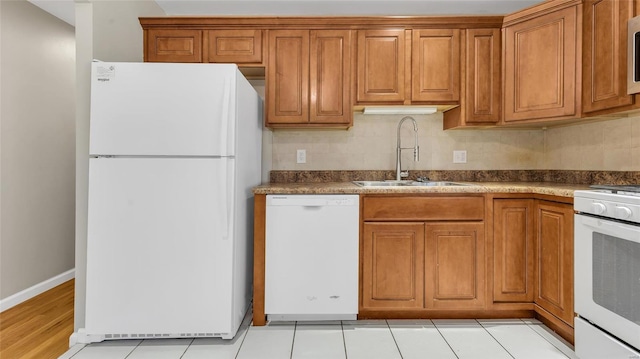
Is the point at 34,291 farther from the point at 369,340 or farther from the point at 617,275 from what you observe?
the point at 617,275

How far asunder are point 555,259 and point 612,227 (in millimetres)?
492

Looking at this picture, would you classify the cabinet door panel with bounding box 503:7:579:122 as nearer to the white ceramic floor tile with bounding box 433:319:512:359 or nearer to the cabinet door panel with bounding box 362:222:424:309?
the cabinet door panel with bounding box 362:222:424:309

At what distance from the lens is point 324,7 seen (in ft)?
9.62

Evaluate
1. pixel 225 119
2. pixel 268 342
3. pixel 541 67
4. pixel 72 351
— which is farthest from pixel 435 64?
pixel 72 351

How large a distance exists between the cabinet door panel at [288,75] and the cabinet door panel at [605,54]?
5.86ft

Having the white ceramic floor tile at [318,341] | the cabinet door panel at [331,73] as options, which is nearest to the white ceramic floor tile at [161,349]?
the white ceramic floor tile at [318,341]

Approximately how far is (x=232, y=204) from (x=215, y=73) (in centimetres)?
74

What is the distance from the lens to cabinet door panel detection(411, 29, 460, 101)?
8.26 ft

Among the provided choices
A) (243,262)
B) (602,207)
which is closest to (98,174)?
(243,262)

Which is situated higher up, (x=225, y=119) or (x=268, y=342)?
(x=225, y=119)

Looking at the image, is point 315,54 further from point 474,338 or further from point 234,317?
point 474,338

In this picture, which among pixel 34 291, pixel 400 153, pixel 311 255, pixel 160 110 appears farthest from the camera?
pixel 400 153

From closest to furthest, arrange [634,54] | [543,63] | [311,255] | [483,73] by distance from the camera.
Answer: [634,54]
[311,255]
[543,63]
[483,73]

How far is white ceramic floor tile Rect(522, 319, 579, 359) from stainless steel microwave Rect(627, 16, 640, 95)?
1.42 meters
